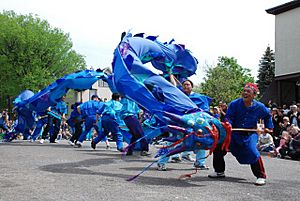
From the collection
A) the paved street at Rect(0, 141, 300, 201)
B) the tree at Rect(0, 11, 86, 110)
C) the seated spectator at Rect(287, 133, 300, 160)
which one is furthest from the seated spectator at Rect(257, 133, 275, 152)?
the tree at Rect(0, 11, 86, 110)

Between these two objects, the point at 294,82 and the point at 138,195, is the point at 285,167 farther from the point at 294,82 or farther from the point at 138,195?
the point at 294,82

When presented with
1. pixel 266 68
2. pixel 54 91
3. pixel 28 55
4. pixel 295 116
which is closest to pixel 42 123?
pixel 54 91

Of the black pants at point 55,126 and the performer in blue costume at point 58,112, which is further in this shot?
the black pants at point 55,126

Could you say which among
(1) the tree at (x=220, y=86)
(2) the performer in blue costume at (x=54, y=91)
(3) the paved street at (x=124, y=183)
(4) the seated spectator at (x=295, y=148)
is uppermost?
(1) the tree at (x=220, y=86)

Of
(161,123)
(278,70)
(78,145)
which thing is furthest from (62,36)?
(161,123)

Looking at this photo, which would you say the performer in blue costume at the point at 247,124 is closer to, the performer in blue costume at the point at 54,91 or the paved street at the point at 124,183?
the paved street at the point at 124,183

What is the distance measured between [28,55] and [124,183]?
106 feet

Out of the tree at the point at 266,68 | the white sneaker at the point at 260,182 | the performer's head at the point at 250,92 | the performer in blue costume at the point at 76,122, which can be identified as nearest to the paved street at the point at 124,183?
the white sneaker at the point at 260,182

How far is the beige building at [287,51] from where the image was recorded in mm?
24984

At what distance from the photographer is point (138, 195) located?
5.33 meters

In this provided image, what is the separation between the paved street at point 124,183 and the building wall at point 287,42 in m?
17.7

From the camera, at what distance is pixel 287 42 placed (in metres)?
25.6

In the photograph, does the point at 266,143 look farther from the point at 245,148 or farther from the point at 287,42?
the point at 287,42

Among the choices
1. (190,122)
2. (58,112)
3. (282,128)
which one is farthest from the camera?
(58,112)
